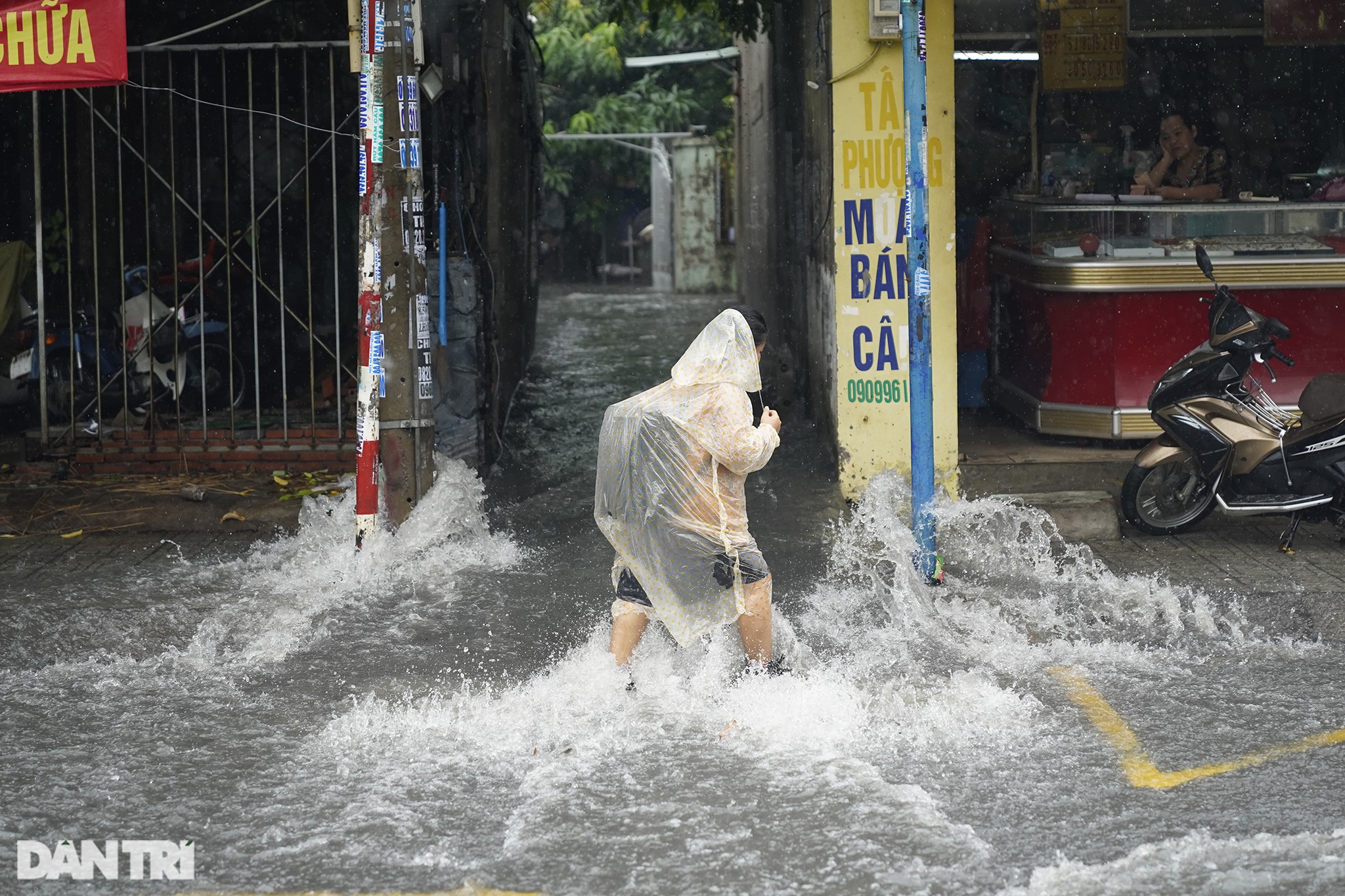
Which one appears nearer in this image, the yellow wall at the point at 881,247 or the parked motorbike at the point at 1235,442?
the parked motorbike at the point at 1235,442

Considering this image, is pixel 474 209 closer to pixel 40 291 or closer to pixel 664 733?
pixel 40 291

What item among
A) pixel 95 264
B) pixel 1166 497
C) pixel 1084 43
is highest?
pixel 1084 43

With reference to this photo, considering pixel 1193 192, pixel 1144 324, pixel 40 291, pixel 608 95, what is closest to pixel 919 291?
pixel 1144 324

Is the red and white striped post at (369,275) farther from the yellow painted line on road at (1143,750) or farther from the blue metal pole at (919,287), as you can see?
the yellow painted line on road at (1143,750)

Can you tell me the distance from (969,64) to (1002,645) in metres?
6.98

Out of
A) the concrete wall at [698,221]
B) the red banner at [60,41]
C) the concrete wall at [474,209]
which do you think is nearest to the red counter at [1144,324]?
the concrete wall at [474,209]

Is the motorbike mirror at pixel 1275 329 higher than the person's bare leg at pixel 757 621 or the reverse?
higher

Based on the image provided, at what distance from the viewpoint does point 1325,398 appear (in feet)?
22.7

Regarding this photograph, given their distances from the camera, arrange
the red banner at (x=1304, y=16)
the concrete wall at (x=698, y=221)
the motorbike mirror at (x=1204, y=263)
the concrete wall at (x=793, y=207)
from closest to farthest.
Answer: the motorbike mirror at (x=1204, y=263), the concrete wall at (x=793, y=207), the red banner at (x=1304, y=16), the concrete wall at (x=698, y=221)

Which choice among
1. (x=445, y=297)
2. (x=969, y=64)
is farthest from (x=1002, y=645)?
(x=969, y=64)

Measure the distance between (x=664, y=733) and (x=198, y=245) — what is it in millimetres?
5793

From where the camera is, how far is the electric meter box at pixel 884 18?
23.5 feet

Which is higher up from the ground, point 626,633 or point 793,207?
point 793,207

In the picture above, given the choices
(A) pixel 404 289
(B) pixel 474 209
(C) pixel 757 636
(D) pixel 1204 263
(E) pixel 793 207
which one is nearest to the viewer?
(C) pixel 757 636
